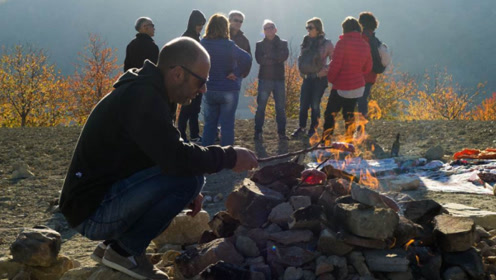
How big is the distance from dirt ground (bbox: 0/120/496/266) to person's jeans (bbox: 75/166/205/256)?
1.10 m

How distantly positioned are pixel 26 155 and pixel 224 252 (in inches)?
260

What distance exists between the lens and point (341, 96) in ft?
24.2

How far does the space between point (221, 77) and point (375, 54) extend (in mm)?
2964

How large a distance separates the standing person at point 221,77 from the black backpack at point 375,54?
7.94 ft

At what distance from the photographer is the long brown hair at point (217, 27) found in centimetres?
636

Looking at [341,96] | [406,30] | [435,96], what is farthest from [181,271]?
[406,30]

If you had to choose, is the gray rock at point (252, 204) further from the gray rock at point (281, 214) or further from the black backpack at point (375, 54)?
the black backpack at point (375, 54)

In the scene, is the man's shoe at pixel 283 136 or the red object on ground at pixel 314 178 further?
the man's shoe at pixel 283 136

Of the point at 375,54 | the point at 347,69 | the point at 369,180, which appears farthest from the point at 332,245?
the point at 375,54

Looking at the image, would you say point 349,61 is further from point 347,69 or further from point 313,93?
point 313,93

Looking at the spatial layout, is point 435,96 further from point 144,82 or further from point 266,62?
point 144,82

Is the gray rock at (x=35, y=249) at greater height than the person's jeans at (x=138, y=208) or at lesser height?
lesser

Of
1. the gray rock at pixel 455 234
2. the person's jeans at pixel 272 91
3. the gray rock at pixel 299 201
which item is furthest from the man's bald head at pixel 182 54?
the person's jeans at pixel 272 91

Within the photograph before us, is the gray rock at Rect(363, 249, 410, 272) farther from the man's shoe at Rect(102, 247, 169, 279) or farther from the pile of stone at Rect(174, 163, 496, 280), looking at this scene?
the man's shoe at Rect(102, 247, 169, 279)
